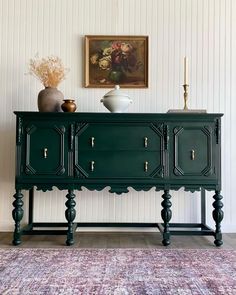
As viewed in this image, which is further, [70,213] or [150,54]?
[150,54]

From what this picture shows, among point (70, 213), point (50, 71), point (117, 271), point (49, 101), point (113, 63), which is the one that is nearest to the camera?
point (117, 271)

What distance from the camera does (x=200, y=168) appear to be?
246cm

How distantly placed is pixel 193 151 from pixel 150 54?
110cm

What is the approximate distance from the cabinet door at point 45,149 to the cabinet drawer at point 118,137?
140mm

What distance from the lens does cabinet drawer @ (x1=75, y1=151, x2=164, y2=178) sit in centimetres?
245

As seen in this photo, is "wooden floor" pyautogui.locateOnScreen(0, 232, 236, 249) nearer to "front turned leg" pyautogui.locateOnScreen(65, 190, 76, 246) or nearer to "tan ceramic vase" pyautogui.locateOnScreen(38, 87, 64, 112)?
"front turned leg" pyautogui.locateOnScreen(65, 190, 76, 246)

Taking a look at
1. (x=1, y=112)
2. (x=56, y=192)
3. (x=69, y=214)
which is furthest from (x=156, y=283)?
(x=1, y=112)

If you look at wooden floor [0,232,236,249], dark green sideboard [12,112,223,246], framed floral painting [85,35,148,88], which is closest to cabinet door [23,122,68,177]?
dark green sideboard [12,112,223,246]

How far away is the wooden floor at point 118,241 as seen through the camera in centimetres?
247

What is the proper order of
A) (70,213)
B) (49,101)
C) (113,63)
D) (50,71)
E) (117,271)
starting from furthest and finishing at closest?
1. (113,63)
2. (50,71)
3. (49,101)
4. (70,213)
5. (117,271)

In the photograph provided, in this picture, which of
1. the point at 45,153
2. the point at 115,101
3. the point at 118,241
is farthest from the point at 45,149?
the point at 118,241

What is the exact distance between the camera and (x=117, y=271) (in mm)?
1853

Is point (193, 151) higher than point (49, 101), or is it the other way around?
point (49, 101)

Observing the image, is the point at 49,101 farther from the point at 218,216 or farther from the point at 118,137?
the point at 218,216
